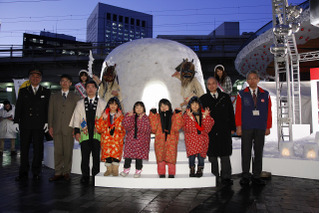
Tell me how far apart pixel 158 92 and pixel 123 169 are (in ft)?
6.77

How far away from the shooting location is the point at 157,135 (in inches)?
154

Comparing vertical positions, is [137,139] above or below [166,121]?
below

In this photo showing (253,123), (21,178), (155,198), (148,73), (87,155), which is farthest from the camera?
(148,73)

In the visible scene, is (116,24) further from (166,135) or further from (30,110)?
(166,135)

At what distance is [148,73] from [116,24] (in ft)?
294

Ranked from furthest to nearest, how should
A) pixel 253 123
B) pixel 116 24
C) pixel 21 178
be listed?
pixel 116 24
pixel 21 178
pixel 253 123

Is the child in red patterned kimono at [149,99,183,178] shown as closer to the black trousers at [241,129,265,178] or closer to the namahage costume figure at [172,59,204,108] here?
the black trousers at [241,129,265,178]

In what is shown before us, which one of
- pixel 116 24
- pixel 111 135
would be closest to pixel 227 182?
pixel 111 135

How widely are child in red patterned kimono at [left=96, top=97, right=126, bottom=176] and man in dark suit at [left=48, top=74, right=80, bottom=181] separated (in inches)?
26.4

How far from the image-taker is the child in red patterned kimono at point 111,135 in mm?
3871

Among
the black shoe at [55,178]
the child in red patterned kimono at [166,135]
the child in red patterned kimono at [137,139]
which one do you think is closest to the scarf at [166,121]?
the child in red patterned kimono at [166,135]

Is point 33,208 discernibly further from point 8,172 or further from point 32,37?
point 32,37

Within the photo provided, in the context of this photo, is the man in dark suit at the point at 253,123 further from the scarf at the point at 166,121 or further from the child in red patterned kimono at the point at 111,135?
the child in red patterned kimono at the point at 111,135

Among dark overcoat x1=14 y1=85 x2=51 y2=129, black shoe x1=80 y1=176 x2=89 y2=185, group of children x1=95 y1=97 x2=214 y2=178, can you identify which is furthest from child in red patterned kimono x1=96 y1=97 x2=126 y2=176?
dark overcoat x1=14 y1=85 x2=51 y2=129
